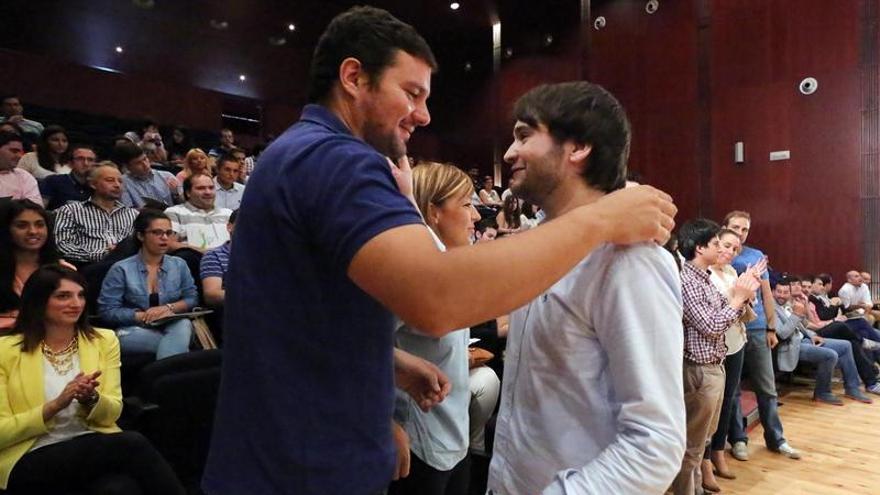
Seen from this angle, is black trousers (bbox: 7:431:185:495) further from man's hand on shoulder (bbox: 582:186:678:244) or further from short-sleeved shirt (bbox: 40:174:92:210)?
short-sleeved shirt (bbox: 40:174:92:210)

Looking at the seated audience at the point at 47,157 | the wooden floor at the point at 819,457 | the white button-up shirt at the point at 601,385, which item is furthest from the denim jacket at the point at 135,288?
the wooden floor at the point at 819,457

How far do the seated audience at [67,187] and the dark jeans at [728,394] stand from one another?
4315mm

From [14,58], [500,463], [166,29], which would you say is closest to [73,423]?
[500,463]

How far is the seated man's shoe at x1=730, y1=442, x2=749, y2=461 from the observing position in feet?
12.1

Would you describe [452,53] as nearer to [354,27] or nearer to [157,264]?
[157,264]

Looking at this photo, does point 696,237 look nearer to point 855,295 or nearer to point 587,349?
point 587,349

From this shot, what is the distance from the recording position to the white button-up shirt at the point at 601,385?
792mm

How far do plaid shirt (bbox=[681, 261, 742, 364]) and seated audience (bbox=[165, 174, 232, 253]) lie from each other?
298 cm

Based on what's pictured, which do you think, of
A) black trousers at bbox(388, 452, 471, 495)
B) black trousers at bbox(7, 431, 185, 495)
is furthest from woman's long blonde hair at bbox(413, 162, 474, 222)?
black trousers at bbox(7, 431, 185, 495)

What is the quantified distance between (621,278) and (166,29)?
34.9ft

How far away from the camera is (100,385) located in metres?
2.28

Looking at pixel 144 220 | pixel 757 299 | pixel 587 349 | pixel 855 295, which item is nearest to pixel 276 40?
pixel 144 220

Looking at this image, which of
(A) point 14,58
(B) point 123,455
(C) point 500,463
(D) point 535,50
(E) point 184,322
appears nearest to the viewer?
(C) point 500,463

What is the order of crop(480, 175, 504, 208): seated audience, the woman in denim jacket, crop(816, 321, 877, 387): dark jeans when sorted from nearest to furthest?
the woman in denim jacket → crop(816, 321, 877, 387): dark jeans → crop(480, 175, 504, 208): seated audience
